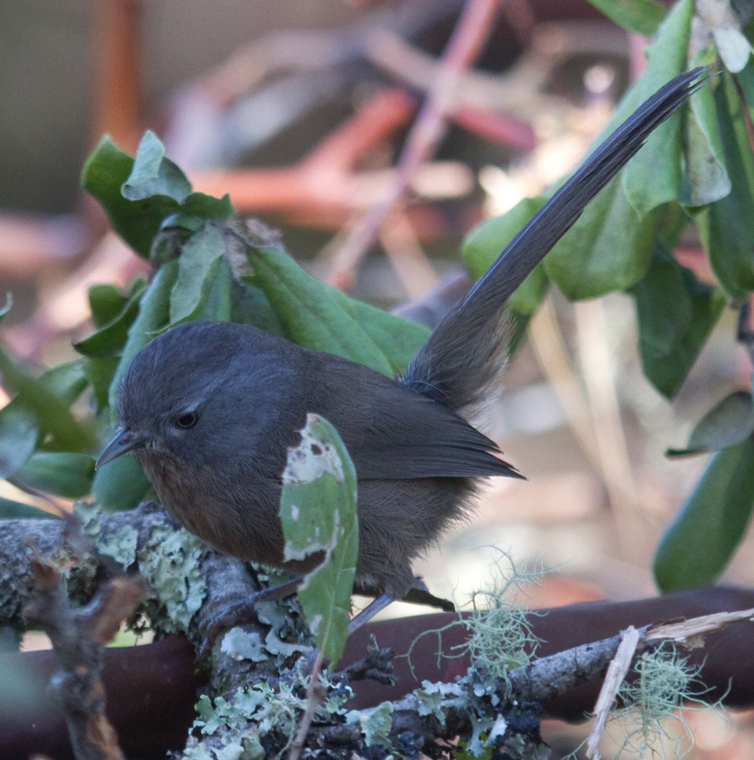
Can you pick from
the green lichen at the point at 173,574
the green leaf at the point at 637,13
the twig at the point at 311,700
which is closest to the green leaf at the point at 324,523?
the twig at the point at 311,700

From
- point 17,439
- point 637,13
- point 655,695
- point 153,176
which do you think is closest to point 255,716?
point 655,695

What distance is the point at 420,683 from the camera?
147cm

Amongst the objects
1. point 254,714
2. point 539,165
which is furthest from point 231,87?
point 254,714

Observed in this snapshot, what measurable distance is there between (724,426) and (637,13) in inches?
38.7

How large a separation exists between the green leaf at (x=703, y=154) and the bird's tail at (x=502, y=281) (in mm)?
46

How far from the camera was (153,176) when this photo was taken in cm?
164

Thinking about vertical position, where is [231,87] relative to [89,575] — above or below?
above

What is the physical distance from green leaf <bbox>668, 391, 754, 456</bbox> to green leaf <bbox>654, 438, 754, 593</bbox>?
0.07 meters

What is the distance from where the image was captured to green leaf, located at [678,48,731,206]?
64.6 inches

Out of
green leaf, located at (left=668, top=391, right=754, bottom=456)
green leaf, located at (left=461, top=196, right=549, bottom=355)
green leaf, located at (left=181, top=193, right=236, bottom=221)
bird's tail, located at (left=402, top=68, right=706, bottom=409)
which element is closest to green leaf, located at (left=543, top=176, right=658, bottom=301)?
bird's tail, located at (left=402, top=68, right=706, bottom=409)

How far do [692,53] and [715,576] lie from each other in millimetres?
1215

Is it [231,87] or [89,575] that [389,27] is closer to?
[231,87]

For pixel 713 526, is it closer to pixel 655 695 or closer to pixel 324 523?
pixel 655 695

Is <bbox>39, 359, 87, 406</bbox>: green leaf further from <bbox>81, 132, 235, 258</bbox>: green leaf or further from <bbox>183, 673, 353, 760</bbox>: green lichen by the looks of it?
<bbox>183, 673, 353, 760</bbox>: green lichen
